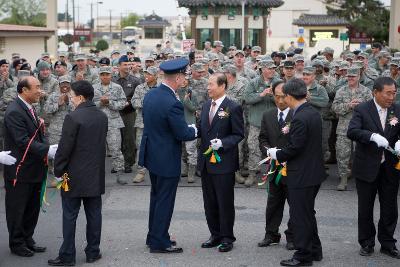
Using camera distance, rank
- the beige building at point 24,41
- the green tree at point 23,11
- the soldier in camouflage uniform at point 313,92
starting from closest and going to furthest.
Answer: the soldier in camouflage uniform at point 313,92 → the beige building at point 24,41 → the green tree at point 23,11

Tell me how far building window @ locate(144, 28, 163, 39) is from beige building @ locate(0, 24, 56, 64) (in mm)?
72333

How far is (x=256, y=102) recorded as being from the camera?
1156cm

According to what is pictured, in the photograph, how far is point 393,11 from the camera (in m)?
22.9

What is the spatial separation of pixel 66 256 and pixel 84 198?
0.66 metres

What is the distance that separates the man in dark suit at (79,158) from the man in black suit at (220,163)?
1358 mm

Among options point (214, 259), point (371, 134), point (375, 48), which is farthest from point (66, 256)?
point (375, 48)

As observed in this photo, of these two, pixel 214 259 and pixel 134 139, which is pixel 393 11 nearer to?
pixel 134 139

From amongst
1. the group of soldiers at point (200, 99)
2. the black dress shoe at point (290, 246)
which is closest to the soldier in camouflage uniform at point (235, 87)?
the group of soldiers at point (200, 99)

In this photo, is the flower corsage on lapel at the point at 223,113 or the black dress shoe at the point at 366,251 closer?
the black dress shoe at the point at 366,251

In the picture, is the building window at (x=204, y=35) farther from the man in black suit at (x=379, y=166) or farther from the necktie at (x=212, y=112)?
the man in black suit at (x=379, y=166)

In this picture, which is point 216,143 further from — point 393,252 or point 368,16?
point 368,16

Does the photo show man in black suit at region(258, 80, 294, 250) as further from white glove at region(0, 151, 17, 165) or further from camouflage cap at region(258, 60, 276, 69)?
camouflage cap at region(258, 60, 276, 69)

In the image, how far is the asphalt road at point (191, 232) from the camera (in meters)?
7.68

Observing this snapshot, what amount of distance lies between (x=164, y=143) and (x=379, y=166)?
2.46 m
